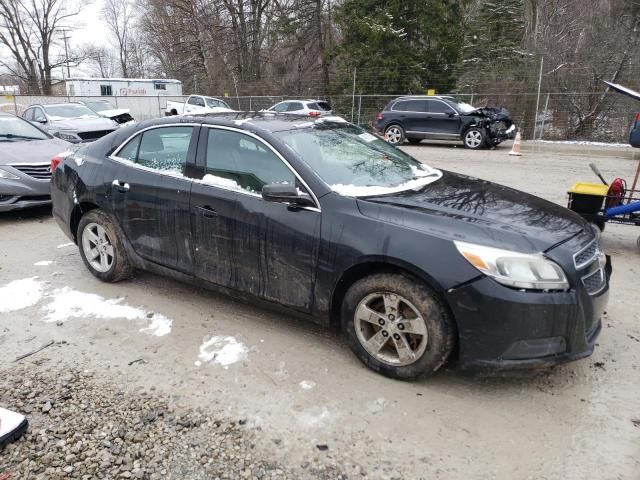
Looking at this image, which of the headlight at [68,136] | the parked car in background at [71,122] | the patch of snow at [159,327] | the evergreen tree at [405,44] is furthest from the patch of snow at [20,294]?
the evergreen tree at [405,44]

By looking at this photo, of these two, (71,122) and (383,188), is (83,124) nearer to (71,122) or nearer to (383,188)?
(71,122)

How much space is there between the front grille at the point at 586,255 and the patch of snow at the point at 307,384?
5.70 ft

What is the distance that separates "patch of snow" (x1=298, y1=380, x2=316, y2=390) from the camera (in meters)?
3.15

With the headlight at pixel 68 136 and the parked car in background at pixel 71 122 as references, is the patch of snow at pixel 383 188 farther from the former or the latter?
the headlight at pixel 68 136

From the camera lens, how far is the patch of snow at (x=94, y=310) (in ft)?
13.1

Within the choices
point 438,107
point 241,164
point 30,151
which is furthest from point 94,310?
point 438,107

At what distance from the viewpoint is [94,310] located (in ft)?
13.8

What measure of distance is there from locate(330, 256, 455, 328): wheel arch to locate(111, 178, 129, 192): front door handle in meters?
2.19

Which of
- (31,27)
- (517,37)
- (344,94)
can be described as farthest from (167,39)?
(517,37)

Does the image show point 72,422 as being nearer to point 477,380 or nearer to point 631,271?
point 477,380

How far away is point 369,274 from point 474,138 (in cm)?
1495

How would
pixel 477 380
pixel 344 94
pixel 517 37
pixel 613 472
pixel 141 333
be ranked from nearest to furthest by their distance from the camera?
pixel 613 472, pixel 477 380, pixel 141 333, pixel 344 94, pixel 517 37

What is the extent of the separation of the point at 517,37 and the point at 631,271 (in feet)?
89.8

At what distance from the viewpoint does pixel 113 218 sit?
450 cm
